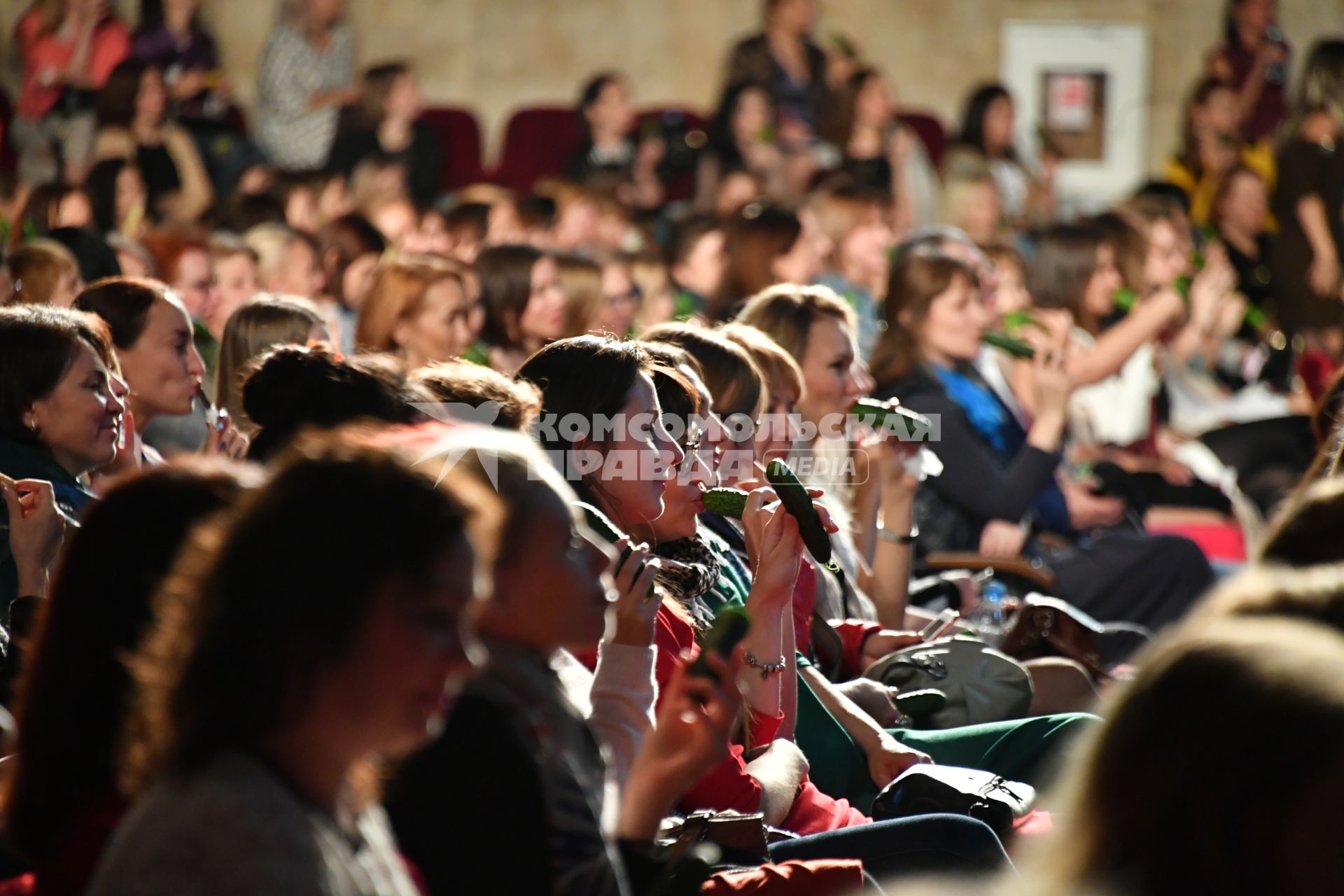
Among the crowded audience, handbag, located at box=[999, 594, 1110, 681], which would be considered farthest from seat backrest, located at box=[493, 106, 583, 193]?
handbag, located at box=[999, 594, 1110, 681]

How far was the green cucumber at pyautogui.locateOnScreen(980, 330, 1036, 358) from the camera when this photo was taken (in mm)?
4086

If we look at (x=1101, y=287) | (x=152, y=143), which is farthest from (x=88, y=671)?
(x=152, y=143)

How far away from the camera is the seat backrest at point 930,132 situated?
9.29 m

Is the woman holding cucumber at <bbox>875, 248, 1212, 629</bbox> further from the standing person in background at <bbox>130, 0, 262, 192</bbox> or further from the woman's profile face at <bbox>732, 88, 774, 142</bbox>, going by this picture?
the standing person in background at <bbox>130, 0, 262, 192</bbox>

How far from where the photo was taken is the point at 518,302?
473cm

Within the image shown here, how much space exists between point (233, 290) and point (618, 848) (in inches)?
149

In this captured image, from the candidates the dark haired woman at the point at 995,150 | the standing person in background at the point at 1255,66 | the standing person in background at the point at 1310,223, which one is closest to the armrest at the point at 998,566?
the standing person in background at the point at 1310,223

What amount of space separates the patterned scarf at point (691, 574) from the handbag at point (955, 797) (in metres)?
0.35

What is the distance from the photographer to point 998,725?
260 cm

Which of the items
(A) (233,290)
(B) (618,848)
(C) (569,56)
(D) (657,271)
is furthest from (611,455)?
(C) (569,56)

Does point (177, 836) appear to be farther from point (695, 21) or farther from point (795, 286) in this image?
point (695, 21)

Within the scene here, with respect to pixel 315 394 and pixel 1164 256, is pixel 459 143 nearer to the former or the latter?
pixel 1164 256

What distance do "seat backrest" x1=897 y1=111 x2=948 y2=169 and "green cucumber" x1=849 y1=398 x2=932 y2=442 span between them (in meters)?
6.19

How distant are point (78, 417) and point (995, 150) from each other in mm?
6727
